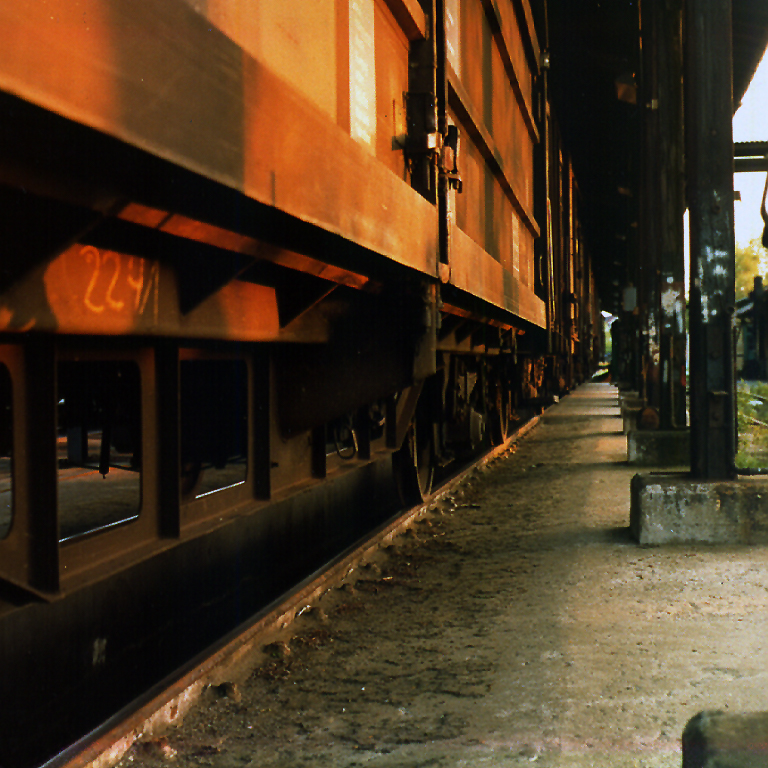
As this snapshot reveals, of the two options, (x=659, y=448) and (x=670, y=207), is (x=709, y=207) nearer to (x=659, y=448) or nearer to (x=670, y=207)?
(x=659, y=448)

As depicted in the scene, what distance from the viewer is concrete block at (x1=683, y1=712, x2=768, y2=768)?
138 cm

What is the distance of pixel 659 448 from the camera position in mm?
8953

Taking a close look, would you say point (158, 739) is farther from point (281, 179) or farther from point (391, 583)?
point (391, 583)

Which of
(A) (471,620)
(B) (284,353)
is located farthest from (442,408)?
(A) (471,620)

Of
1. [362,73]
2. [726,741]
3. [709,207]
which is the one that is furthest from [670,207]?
[726,741]

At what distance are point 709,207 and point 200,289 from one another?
3656 mm

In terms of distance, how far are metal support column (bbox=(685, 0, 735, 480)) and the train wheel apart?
1.97 metres

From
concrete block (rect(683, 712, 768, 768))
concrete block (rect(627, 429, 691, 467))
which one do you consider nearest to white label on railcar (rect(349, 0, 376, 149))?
concrete block (rect(683, 712, 768, 768))

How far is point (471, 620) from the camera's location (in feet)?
11.6

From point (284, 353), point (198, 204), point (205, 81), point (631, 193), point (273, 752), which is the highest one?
point (631, 193)

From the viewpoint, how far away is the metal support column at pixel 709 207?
17.1ft

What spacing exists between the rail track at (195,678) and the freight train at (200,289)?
1.20 feet

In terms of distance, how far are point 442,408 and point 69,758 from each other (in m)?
4.94

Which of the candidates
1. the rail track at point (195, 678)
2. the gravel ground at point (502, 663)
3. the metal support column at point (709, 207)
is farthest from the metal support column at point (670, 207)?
the rail track at point (195, 678)
